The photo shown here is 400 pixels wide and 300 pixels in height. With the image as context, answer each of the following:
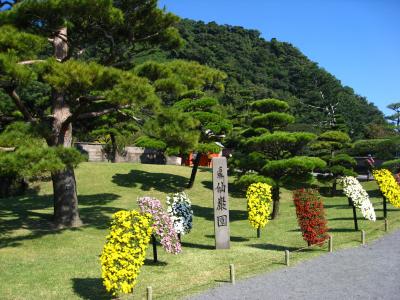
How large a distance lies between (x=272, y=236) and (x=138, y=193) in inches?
427

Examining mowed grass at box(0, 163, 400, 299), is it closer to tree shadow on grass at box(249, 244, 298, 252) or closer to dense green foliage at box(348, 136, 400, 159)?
tree shadow on grass at box(249, 244, 298, 252)

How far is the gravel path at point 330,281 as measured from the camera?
9.19m

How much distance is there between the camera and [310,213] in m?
13.6

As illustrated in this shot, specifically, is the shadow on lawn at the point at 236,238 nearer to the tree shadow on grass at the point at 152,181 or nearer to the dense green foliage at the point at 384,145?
the tree shadow on grass at the point at 152,181

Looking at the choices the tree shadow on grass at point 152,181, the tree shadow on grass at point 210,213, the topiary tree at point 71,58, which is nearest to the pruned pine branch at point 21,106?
the topiary tree at point 71,58

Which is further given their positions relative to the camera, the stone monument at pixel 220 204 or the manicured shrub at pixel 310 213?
the stone monument at pixel 220 204

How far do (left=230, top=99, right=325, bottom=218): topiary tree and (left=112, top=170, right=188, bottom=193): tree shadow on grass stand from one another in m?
6.84

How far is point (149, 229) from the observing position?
9445mm

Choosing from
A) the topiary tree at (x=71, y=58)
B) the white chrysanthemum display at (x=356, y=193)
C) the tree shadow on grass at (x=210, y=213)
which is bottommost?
the tree shadow on grass at (x=210, y=213)

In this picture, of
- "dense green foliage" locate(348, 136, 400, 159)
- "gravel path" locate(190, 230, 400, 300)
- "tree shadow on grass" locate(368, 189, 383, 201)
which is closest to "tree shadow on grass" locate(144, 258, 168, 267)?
"gravel path" locate(190, 230, 400, 300)

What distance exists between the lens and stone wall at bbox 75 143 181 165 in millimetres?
38312

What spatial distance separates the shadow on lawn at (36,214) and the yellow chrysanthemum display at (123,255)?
7000 mm

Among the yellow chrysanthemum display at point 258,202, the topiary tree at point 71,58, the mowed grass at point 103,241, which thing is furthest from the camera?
the yellow chrysanthemum display at point 258,202

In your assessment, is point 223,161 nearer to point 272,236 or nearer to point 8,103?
point 272,236
